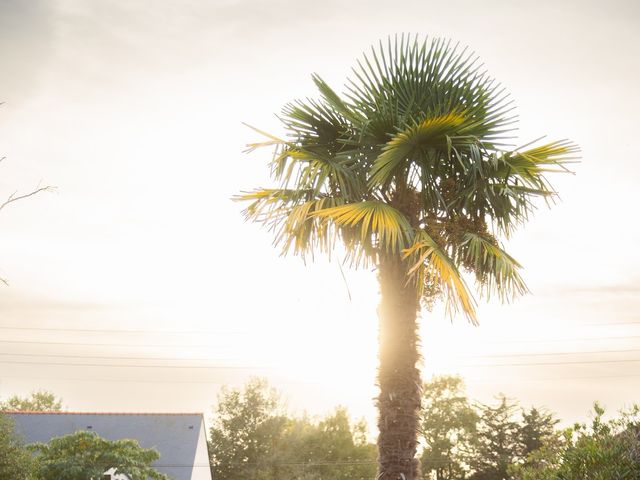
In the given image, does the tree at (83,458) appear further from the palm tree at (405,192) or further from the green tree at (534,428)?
the green tree at (534,428)

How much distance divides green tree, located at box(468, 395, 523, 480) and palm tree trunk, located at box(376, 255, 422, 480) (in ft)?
101

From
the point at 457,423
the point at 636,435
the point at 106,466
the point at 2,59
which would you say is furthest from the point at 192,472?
the point at 636,435

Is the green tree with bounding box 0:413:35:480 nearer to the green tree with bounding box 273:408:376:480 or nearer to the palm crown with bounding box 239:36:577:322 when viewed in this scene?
the palm crown with bounding box 239:36:577:322

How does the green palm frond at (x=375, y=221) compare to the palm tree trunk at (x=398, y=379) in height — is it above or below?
above

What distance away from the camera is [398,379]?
7762 mm

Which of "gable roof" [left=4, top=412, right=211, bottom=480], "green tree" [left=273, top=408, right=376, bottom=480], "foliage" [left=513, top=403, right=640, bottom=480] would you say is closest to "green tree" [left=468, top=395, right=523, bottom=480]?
"green tree" [left=273, top=408, right=376, bottom=480]

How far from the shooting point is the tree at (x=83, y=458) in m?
21.0

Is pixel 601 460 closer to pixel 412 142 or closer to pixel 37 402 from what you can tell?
pixel 412 142

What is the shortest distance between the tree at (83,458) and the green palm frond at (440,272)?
55.9ft

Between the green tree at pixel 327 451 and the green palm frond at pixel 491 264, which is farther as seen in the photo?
the green tree at pixel 327 451

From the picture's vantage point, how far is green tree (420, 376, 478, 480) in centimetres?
3812

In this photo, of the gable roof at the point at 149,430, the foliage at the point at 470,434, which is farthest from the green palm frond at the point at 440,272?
the foliage at the point at 470,434

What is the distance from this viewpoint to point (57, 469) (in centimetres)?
2103

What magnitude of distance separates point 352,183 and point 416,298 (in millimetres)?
1779
